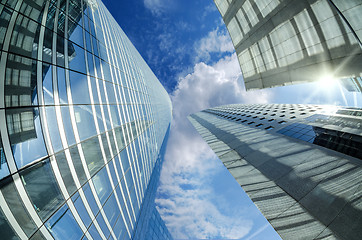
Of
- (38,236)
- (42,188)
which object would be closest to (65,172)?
(42,188)

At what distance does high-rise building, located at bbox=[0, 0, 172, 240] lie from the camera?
591cm

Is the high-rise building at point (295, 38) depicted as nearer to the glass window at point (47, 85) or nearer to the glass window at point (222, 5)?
the glass window at point (222, 5)

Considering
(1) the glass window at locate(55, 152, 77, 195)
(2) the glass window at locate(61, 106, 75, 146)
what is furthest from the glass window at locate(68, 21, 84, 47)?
(1) the glass window at locate(55, 152, 77, 195)

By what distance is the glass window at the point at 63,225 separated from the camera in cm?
716

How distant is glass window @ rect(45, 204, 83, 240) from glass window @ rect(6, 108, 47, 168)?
324cm

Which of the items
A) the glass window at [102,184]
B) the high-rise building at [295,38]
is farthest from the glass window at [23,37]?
the high-rise building at [295,38]

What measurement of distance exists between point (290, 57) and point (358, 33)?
17.8ft

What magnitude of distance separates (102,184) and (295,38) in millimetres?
18895

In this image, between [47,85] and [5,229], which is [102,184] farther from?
[47,85]

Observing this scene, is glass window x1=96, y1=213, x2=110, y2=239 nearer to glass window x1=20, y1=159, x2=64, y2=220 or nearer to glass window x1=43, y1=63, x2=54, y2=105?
glass window x1=20, y1=159, x2=64, y2=220

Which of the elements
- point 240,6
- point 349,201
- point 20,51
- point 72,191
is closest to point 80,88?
point 20,51

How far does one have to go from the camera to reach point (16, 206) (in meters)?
5.66

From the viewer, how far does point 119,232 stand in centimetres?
1484

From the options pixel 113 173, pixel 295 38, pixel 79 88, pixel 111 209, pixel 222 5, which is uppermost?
pixel 222 5
